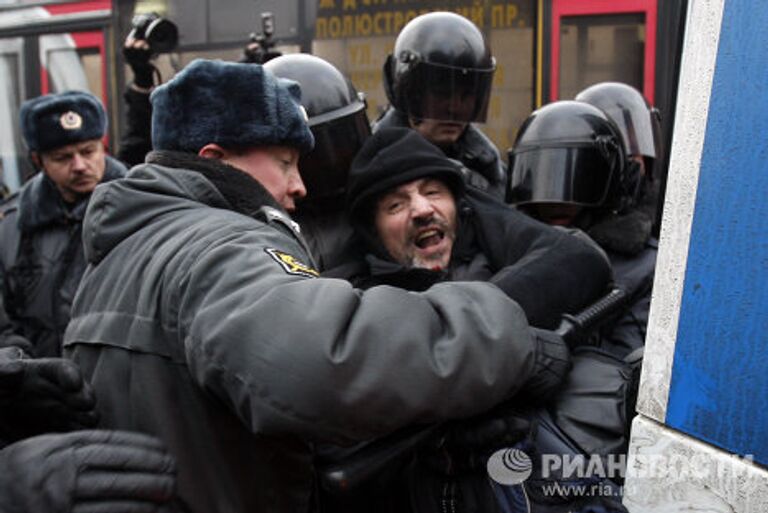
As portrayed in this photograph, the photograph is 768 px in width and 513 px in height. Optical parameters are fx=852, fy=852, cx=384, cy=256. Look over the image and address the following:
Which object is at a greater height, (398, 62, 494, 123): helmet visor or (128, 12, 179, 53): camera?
(128, 12, 179, 53): camera

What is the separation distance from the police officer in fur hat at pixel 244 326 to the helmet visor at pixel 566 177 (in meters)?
1.17

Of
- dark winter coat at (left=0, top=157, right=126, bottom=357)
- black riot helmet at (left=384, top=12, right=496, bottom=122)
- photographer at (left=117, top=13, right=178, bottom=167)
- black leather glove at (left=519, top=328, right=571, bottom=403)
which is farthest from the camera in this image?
photographer at (left=117, top=13, right=178, bottom=167)

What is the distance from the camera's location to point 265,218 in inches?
60.6

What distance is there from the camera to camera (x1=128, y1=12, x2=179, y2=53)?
4539mm

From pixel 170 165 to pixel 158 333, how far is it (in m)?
0.38

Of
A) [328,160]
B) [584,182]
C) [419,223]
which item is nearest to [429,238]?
[419,223]

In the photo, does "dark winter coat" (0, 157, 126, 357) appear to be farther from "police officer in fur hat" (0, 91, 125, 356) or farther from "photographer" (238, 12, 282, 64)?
"photographer" (238, 12, 282, 64)

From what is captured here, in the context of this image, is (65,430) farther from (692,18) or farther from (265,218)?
(692,18)

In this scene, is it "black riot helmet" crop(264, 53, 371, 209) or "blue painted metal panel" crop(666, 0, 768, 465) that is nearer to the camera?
"blue painted metal panel" crop(666, 0, 768, 465)

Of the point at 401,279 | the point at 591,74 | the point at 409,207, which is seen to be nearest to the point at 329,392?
the point at 401,279

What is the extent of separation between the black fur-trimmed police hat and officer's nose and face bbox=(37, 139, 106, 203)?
1.5 inches

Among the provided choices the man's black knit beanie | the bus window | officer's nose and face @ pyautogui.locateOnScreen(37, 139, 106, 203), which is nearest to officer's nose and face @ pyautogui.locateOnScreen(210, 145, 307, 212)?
the man's black knit beanie

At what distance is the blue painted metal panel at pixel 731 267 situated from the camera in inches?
39.3

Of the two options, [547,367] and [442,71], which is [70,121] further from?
[547,367]
